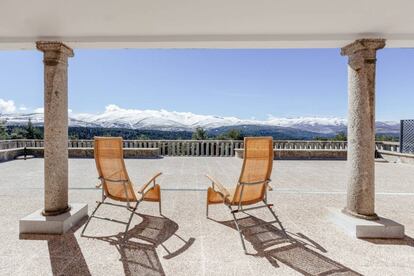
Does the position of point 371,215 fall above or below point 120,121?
below

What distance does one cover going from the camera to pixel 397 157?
953cm

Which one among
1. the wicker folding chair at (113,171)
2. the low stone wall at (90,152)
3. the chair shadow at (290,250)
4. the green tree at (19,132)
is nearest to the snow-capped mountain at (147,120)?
the green tree at (19,132)

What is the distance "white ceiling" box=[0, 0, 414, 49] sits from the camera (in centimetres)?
237

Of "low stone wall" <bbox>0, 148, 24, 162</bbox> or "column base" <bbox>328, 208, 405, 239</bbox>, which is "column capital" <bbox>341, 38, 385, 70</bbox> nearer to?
"column base" <bbox>328, 208, 405, 239</bbox>

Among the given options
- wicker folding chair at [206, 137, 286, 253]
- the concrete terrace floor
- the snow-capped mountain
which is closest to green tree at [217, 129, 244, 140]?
the snow-capped mountain

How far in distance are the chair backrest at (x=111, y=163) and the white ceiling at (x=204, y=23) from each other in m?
1.41

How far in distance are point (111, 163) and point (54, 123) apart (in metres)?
0.96

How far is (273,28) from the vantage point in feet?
9.61

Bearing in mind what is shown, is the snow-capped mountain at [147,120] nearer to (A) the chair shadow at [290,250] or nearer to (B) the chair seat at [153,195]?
(B) the chair seat at [153,195]

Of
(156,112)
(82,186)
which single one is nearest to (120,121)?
(156,112)

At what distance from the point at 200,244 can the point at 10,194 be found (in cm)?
421

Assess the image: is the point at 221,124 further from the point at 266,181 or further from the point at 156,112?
the point at 266,181

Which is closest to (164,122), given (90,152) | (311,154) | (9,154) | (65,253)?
(90,152)

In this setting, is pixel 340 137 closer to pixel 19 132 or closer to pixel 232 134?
pixel 232 134
